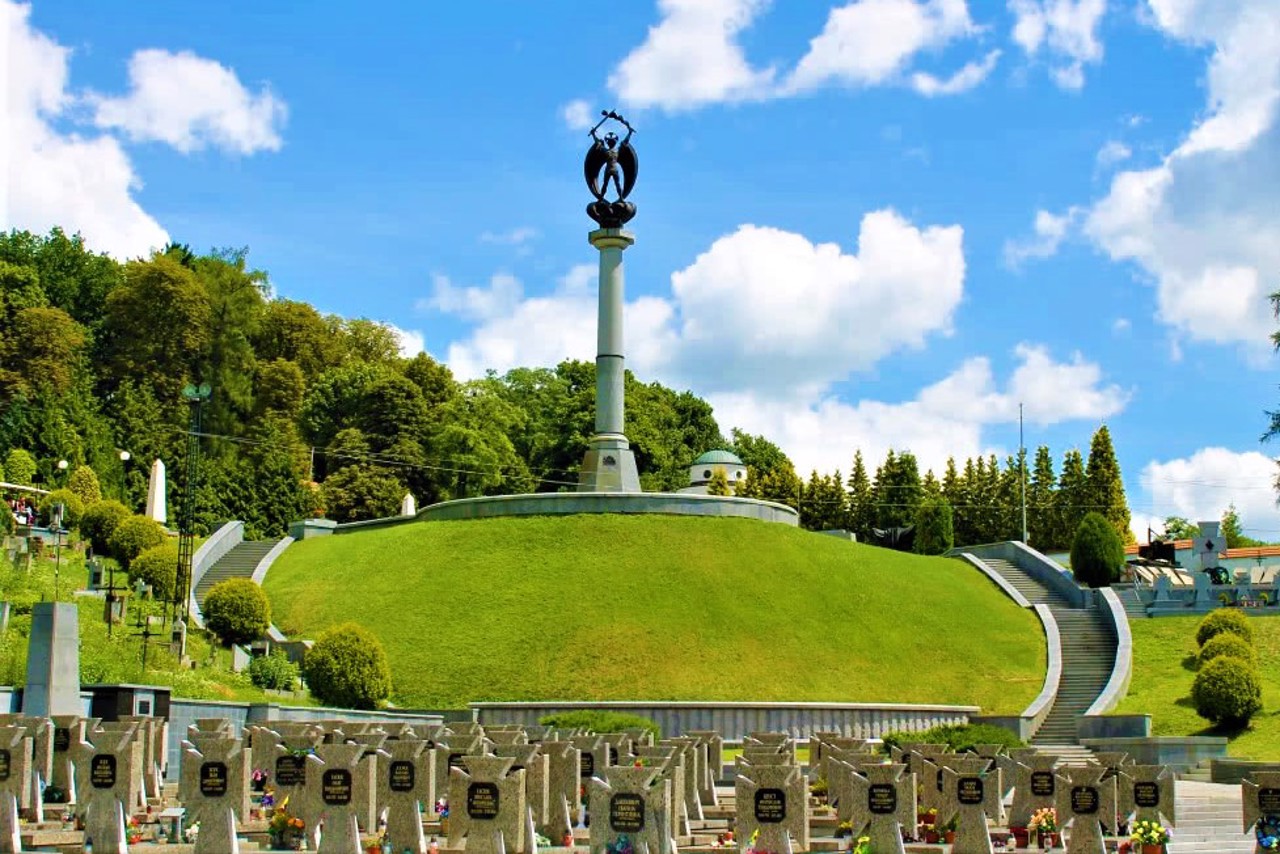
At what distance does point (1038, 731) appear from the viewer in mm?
42844

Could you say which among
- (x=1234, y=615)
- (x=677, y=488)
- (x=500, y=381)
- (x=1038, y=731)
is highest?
(x=500, y=381)

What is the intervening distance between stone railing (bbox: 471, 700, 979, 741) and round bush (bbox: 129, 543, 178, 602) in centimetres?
1349

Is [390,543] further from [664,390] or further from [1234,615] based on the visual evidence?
[664,390]

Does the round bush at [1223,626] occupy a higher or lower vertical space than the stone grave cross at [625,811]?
higher

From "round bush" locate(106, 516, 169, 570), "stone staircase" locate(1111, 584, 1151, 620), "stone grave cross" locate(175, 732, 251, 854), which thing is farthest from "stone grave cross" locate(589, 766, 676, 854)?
"stone staircase" locate(1111, 584, 1151, 620)

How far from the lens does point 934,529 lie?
228 ft

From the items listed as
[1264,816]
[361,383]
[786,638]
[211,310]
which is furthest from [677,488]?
[1264,816]

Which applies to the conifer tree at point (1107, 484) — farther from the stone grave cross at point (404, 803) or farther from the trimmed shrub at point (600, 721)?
the stone grave cross at point (404, 803)

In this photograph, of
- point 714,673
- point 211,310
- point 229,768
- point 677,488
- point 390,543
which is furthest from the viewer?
point 677,488

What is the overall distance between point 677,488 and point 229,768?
7937cm

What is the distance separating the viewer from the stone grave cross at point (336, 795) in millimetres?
16453

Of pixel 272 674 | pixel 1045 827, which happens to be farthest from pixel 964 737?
pixel 272 674

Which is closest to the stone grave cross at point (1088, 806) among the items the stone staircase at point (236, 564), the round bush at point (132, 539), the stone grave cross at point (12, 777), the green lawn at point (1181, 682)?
the stone grave cross at point (12, 777)

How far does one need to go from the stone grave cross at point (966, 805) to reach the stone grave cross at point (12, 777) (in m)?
10.8
